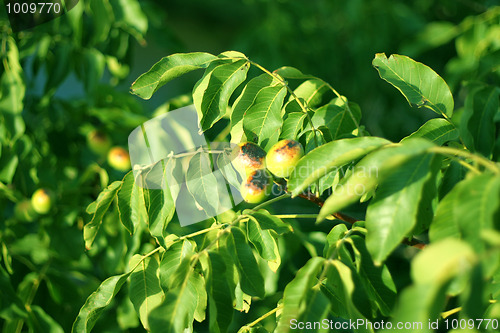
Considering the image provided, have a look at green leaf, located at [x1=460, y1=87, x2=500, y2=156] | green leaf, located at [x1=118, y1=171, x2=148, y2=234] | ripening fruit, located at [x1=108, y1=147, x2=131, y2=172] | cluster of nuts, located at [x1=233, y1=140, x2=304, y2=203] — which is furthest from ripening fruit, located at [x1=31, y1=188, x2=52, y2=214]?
green leaf, located at [x1=460, y1=87, x2=500, y2=156]

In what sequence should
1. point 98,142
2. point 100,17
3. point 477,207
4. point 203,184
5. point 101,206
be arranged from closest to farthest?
point 477,207
point 203,184
point 101,206
point 100,17
point 98,142

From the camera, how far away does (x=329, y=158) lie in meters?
0.97

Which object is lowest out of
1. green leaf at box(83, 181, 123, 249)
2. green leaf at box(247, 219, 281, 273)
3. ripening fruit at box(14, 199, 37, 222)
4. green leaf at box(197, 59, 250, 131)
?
ripening fruit at box(14, 199, 37, 222)

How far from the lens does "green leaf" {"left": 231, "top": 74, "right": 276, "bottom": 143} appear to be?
50.9 inches

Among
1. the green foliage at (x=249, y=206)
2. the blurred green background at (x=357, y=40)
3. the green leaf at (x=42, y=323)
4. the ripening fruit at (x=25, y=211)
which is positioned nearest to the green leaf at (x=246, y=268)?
the green foliage at (x=249, y=206)

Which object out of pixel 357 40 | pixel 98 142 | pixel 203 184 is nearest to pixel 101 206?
pixel 203 184

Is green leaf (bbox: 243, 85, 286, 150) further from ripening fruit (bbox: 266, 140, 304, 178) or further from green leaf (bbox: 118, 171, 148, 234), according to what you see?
green leaf (bbox: 118, 171, 148, 234)

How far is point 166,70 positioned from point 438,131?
2.58 ft

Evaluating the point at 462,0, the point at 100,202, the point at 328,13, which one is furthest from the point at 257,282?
the point at 328,13

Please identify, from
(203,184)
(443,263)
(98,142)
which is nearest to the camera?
(443,263)

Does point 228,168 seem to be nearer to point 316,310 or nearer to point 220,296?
point 220,296

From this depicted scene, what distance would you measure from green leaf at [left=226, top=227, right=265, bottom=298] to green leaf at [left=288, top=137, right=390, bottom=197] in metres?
0.22

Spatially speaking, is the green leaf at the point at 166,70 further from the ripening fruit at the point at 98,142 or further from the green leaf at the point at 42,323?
the ripening fruit at the point at 98,142

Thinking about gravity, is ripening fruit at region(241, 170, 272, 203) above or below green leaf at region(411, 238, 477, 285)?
below
